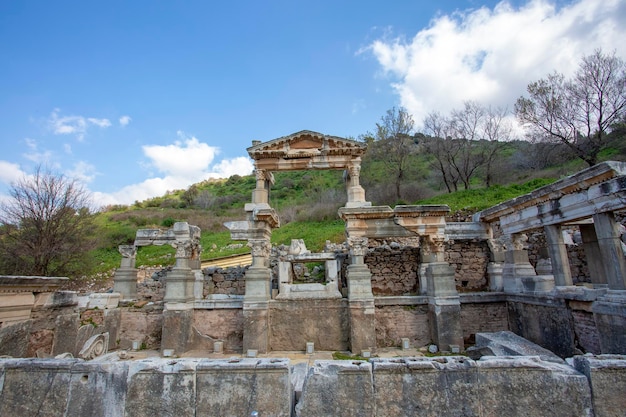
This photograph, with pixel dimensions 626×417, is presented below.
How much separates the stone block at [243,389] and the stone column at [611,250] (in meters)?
7.09

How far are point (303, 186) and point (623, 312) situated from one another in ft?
108

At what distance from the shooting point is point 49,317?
227 inches

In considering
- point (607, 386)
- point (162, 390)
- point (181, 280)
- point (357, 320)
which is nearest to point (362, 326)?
point (357, 320)

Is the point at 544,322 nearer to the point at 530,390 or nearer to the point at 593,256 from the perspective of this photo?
the point at 593,256

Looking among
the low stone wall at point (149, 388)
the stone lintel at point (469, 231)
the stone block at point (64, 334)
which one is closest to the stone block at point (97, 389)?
the low stone wall at point (149, 388)

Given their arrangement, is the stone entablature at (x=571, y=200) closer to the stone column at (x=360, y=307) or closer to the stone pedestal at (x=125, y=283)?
the stone column at (x=360, y=307)

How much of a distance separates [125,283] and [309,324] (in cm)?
678

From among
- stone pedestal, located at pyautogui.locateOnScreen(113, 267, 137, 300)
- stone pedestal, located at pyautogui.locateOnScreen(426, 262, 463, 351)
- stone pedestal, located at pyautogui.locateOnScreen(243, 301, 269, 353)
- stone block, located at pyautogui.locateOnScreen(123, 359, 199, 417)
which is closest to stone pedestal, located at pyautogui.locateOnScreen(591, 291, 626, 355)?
stone pedestal, located at pyautogui.locateOnScreen(426, 262, 463, 351)

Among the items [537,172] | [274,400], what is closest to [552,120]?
[537,172]

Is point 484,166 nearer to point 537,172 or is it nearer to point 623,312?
point 537,172

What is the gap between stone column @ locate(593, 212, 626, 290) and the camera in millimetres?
6227

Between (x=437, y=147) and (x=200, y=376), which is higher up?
(x=437, y=147)

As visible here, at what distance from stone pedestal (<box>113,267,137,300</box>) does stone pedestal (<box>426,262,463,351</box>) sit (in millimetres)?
10050

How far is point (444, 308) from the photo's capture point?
9.04 metres
